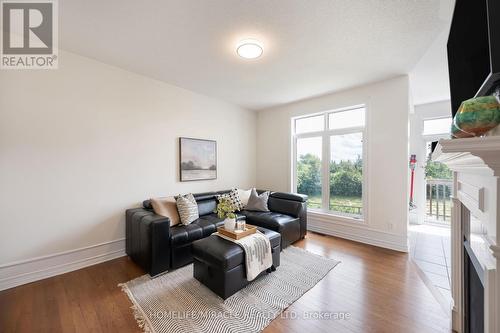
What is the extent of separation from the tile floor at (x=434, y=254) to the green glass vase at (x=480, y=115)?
2.15 metres

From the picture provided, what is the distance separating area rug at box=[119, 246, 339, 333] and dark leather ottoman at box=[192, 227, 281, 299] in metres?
0.09

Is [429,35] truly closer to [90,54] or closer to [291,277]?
[291,277]

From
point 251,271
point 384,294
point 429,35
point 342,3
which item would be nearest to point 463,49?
point 342,3

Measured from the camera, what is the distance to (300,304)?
1910mm

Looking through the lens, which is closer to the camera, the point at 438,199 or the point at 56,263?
the point at 56,263

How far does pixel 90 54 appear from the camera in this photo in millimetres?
2549

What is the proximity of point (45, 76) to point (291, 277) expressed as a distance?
3.75 metres

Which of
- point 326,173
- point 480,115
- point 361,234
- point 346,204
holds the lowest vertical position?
point 361,234

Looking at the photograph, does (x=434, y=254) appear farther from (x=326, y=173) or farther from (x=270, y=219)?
(x=270, y=219)

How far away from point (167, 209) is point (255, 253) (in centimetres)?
144

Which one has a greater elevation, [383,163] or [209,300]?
[383,163]

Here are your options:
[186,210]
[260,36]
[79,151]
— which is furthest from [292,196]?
[79,151]

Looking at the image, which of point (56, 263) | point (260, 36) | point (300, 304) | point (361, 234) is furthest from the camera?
point (361, 234)

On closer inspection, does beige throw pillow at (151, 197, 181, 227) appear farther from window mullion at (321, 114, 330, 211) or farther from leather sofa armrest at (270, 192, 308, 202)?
window mullion at (321, 114, 330, 211)
